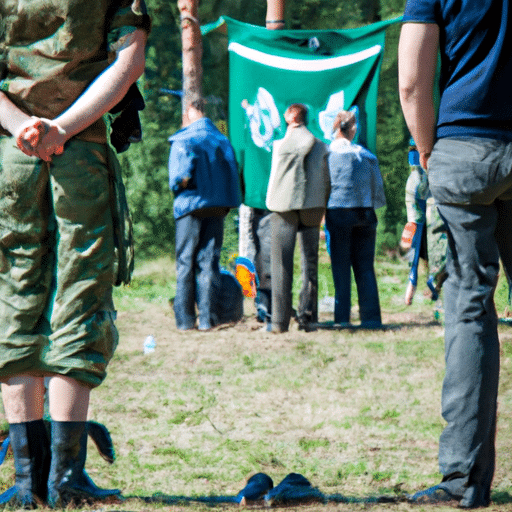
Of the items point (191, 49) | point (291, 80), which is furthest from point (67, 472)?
point (191, 49)

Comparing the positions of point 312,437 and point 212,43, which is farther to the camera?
point 212,43

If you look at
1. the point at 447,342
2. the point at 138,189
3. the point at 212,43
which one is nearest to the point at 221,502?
the point at 447,342

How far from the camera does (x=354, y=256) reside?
846 centimetres

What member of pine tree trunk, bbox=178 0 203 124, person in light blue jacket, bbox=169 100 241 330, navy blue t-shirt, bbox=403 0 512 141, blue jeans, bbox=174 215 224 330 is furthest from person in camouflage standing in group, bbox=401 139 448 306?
navy blue t-shirt, bbox=403 0 512 141

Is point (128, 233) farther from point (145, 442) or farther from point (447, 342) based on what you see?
point (145, 442)

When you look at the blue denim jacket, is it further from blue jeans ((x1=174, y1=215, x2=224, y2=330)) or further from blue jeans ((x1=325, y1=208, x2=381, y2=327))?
blue jeans ((x1=325, y1=208, x2=381, y2=327))

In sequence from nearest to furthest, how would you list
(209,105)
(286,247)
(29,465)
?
1. (29,465)
2. (286,247)
3. (209,105)

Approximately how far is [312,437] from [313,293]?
395 cm

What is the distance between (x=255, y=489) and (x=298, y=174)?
5006 mm

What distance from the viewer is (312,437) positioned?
4109 millimetres

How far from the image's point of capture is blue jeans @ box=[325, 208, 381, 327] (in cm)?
823

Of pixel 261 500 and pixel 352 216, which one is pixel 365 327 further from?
pixel 261 500

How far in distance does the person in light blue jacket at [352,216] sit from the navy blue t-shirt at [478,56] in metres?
5.32

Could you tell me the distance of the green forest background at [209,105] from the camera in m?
12.8
